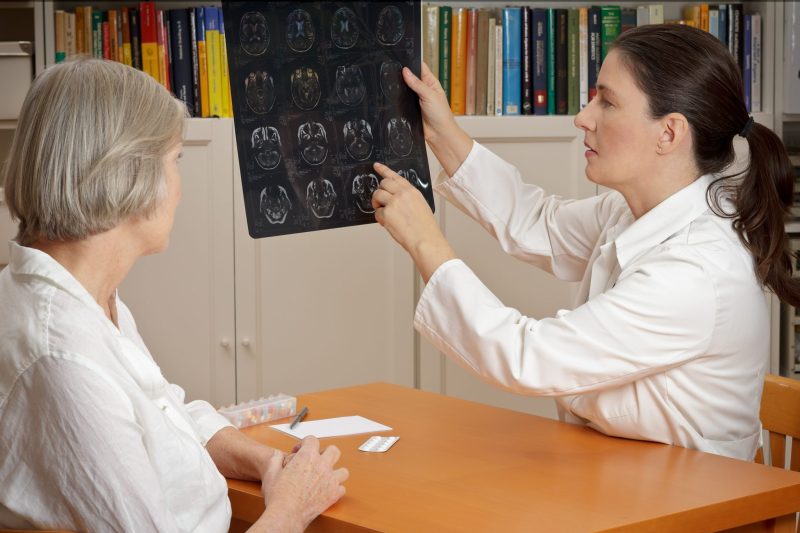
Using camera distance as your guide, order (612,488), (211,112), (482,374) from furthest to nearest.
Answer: (211,112) < (482,374) < (612,488)

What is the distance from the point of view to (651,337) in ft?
5.62

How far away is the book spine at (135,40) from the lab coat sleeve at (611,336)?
1.93m

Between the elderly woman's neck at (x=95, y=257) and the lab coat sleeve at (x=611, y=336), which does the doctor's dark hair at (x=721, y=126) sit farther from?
the elderly woman's neck at (x=95, y=257)

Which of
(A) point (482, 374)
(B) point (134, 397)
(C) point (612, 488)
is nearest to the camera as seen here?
(B) point (134, 397)

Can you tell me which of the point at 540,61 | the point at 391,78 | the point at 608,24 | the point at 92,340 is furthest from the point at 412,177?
the point at 608,24

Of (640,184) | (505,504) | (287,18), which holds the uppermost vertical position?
(287,18)

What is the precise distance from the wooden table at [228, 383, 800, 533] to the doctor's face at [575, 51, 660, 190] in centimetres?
48

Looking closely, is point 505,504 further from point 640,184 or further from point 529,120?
point 529,120

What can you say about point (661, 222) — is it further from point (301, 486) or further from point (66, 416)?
point (66, 416)

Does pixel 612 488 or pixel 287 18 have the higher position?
pixel 287 18

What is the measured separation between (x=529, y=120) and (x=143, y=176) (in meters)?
2.16

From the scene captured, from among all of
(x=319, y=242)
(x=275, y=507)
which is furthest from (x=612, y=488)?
(x=319, y=242)

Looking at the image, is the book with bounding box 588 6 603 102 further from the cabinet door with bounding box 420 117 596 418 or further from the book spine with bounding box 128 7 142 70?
the book spine with bounding box 128 7 142 70

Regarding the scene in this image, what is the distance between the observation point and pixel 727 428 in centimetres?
181
